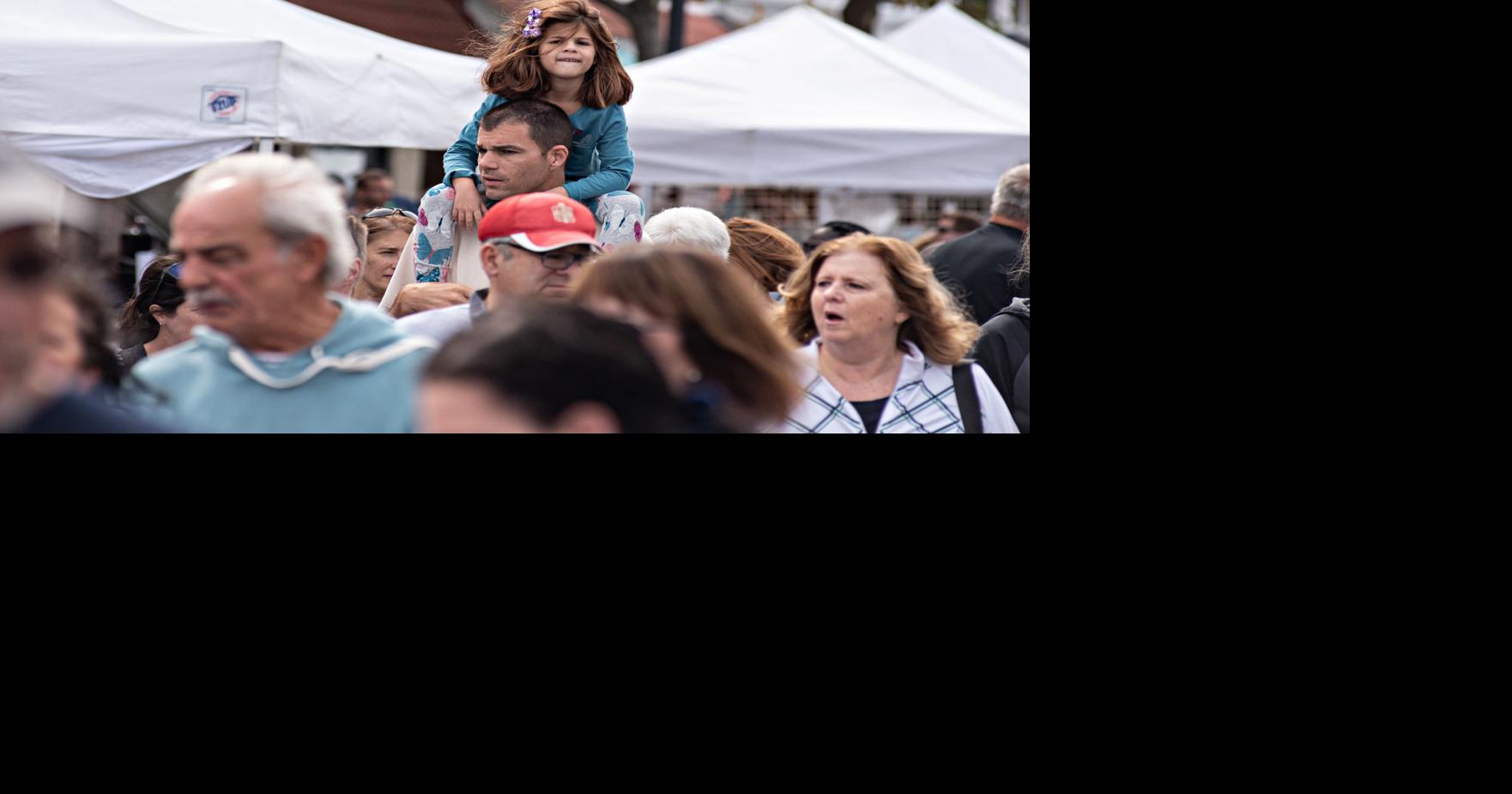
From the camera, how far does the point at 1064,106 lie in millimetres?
2973

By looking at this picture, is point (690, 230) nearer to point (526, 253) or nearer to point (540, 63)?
point (540, 63)

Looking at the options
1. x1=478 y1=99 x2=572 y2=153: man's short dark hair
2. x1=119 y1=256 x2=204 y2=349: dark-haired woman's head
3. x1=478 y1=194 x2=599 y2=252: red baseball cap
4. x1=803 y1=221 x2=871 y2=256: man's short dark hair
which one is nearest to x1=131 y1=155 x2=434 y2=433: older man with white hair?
x1=478 y1=194 x2=599 y2=252: red baseball cap

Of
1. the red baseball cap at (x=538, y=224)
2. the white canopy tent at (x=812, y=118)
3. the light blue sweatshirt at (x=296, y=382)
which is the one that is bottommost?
the light blue sweatshirt at (x=296, y=382)

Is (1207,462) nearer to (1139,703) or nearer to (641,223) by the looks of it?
(1139,703)

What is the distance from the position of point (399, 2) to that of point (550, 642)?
4359 mm

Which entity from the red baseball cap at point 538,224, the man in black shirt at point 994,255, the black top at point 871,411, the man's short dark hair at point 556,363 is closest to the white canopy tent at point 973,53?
the man in black shirt at point 994,255

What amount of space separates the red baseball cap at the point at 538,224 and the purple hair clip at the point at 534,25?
507mm

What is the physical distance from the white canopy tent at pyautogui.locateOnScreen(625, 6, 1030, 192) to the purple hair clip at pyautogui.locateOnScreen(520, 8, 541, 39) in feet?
11.1

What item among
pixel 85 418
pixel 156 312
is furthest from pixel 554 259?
pixel 156 312

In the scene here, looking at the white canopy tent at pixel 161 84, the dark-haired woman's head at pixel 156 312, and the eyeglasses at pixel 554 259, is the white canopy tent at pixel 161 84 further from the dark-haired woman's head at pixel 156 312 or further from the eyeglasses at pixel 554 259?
the eyeglasses at pixel 554 259

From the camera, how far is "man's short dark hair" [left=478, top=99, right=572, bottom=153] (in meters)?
3.02

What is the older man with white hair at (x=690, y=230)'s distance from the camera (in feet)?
12.0

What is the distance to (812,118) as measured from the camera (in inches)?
275

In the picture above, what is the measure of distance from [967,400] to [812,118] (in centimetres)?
430
